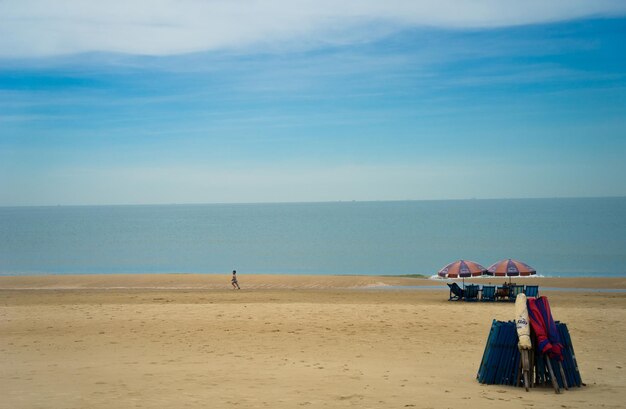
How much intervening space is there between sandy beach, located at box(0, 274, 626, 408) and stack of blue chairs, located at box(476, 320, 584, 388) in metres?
0.31

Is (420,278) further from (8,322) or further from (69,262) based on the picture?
(69,262)

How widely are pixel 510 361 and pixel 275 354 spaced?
5971 millimetres

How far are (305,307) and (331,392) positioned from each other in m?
12.3

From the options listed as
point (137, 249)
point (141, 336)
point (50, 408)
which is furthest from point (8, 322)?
point (137, 249)

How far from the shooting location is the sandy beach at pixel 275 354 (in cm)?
1128

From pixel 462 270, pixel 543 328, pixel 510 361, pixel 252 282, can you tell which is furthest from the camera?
pixel 252 282

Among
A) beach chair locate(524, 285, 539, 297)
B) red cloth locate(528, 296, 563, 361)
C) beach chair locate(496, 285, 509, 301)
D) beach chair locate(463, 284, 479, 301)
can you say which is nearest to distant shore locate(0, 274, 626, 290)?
beach chair locate(463, 284, 479, 301)

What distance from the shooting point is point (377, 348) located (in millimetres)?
16641

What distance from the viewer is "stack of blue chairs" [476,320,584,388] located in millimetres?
11797

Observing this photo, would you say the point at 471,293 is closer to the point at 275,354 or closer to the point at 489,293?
the point at 489,293

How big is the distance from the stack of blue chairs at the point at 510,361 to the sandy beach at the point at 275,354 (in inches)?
12.2

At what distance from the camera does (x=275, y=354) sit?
52.0 feet

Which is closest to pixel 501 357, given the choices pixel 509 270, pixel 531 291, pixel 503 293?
pixel 531 291

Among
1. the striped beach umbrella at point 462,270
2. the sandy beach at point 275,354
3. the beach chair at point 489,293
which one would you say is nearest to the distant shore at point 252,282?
the sandy beach at point 275,354
